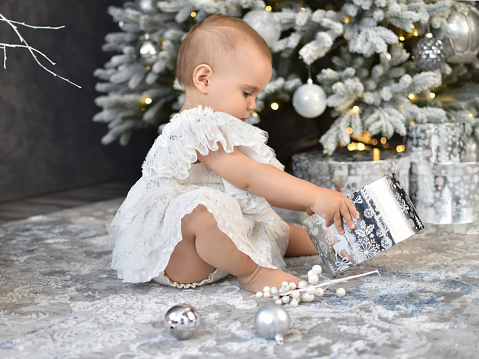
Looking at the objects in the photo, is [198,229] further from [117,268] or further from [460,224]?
[460,224]

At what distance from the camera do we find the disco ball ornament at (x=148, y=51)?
6.01ft

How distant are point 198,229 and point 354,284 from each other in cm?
31

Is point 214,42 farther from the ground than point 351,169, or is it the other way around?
point 214,42

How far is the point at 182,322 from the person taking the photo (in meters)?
0.79

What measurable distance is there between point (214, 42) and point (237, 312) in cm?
52

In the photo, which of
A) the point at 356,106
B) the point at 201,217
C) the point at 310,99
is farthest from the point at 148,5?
the point at 201,217

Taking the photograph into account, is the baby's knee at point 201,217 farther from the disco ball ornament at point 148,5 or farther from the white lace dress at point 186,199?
the disco ball ornament at point 148,5

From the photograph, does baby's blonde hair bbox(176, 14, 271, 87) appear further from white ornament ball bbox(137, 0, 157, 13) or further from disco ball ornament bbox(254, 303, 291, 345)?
white ornament ball bbox(137, 0, 157, 13)

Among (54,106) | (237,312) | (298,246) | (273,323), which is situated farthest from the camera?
(54,106)

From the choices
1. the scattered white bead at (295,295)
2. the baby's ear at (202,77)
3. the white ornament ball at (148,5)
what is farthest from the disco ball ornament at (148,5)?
the scattered white bead at (295,295)

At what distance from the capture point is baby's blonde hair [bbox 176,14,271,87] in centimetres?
109

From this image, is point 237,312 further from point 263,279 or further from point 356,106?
point 356,106

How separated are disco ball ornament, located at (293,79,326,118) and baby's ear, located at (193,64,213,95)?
0.58 metres

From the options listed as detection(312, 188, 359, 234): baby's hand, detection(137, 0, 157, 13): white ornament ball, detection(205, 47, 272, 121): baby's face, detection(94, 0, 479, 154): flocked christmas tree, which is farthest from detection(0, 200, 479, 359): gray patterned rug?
detection(137, 0, 157, 13): white ornament ball
